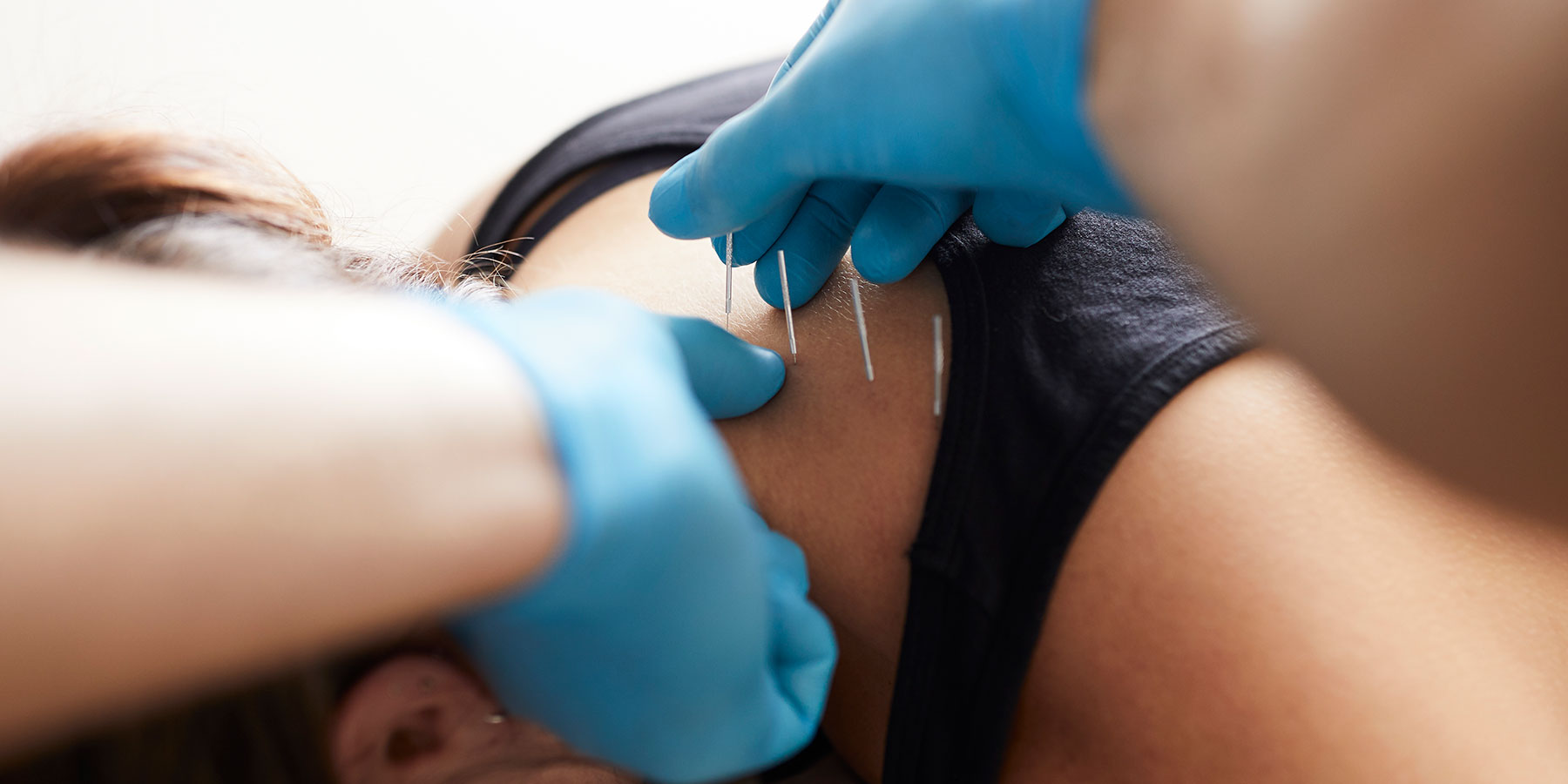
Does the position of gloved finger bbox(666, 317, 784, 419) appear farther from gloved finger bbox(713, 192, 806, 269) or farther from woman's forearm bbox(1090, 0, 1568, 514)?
woman's forearm bbox(1090, 0, 1568, 514)

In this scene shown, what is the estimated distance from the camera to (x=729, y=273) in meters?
0.96

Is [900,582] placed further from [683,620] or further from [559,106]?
[559,106]

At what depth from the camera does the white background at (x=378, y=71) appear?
5.54ft

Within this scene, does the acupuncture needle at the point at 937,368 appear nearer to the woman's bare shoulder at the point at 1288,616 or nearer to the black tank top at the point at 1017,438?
the black tank top at the point at 1017,438

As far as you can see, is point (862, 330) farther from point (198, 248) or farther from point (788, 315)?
point (198, 248)

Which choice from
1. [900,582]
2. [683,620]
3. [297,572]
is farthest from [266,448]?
[900,582]

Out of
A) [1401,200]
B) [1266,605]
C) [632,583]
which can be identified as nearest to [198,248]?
[632,583]

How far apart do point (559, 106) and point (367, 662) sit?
5.29 ft

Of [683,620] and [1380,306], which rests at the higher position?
[1380,306]

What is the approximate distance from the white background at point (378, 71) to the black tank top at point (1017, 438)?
997 mm

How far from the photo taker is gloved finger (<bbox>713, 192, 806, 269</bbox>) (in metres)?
0.96

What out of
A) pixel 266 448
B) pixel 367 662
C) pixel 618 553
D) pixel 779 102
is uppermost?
pixel 779 102

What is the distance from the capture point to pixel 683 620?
568 mm

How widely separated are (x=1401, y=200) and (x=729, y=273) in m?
0.65
